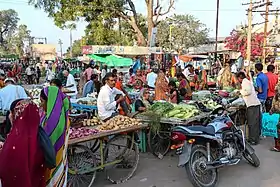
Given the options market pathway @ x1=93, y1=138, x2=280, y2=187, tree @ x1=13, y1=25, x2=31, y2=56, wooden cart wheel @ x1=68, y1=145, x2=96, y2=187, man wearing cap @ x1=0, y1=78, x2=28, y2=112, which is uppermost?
tree @ x1=13, y1=25, x2=31, y2=56

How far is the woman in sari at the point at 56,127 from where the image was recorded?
3.24 metres

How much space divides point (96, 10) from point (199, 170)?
19864 millimetres

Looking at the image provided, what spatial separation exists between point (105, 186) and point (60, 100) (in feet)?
6.74

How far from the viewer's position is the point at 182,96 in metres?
8.73

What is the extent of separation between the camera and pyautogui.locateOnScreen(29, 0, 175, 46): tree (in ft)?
73.3

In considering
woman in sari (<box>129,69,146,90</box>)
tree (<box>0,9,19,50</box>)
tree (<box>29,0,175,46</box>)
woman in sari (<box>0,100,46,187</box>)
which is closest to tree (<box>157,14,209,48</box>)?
tree (<box>29,0,175,46</box>)

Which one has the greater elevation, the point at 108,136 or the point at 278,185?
A: the point at 108,136

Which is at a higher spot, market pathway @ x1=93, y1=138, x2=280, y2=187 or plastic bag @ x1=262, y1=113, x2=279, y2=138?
plastic bag @ x1=262, y1=113, x2=279, y2=138

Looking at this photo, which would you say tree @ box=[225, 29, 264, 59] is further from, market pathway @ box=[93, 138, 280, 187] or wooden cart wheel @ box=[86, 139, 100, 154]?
wooden cart wheel @ box=[86, 139, 100, 154]

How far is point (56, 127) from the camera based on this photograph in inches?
130

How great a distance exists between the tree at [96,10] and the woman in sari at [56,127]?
64.8 feet

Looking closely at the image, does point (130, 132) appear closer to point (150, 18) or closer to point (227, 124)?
point (227, 124)

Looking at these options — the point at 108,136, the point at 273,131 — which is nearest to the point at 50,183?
the point at 108,136

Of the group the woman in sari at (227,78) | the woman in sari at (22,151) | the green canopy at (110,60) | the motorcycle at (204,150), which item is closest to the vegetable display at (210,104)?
the motorcycle at (204,150)
